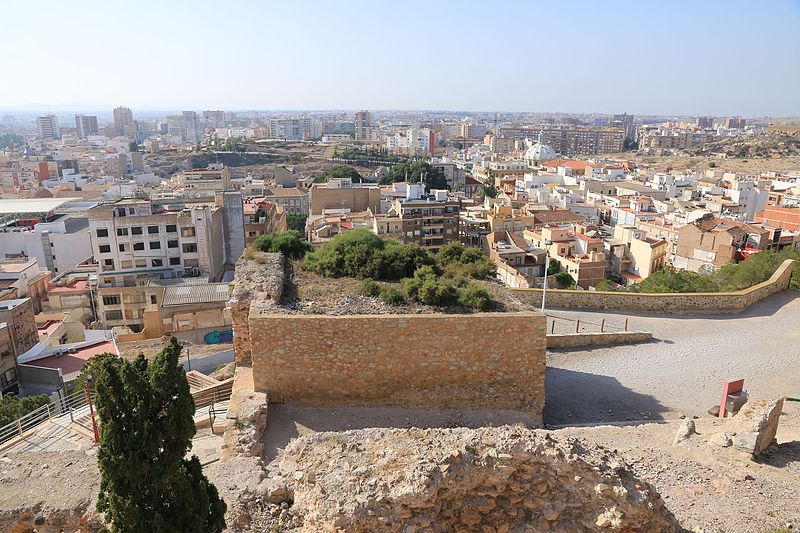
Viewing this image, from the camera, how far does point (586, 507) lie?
6.51 m

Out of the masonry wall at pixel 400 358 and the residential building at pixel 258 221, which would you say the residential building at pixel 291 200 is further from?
the masonry wall at pixel 400 358

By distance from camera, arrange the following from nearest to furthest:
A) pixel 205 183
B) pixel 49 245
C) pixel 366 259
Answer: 1. pixel 366 259
2. pixel 49 245
3. pixel 205 183

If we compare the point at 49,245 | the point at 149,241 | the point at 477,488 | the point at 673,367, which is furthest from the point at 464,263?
the point at 49,245

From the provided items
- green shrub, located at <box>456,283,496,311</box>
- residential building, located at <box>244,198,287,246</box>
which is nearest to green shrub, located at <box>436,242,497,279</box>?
green shrub, located at <box>456,283,496,311</box>

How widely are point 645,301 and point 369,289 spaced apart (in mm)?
11057

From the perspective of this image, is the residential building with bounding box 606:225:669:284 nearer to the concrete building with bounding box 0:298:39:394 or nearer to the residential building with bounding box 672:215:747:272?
the residential building with bounding box 672:215:747:272

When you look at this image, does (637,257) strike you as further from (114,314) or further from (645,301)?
(114,314)

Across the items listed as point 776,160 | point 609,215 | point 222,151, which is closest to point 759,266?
point 609,215

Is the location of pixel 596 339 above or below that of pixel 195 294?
above

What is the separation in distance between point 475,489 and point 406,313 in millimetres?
5194

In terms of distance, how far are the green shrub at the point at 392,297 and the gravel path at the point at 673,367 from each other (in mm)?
4472

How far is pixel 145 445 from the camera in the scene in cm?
539

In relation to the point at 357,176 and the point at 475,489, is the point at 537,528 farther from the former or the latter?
the point at 357,176

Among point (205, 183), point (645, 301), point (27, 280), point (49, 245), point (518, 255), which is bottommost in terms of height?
point (49, 245)
